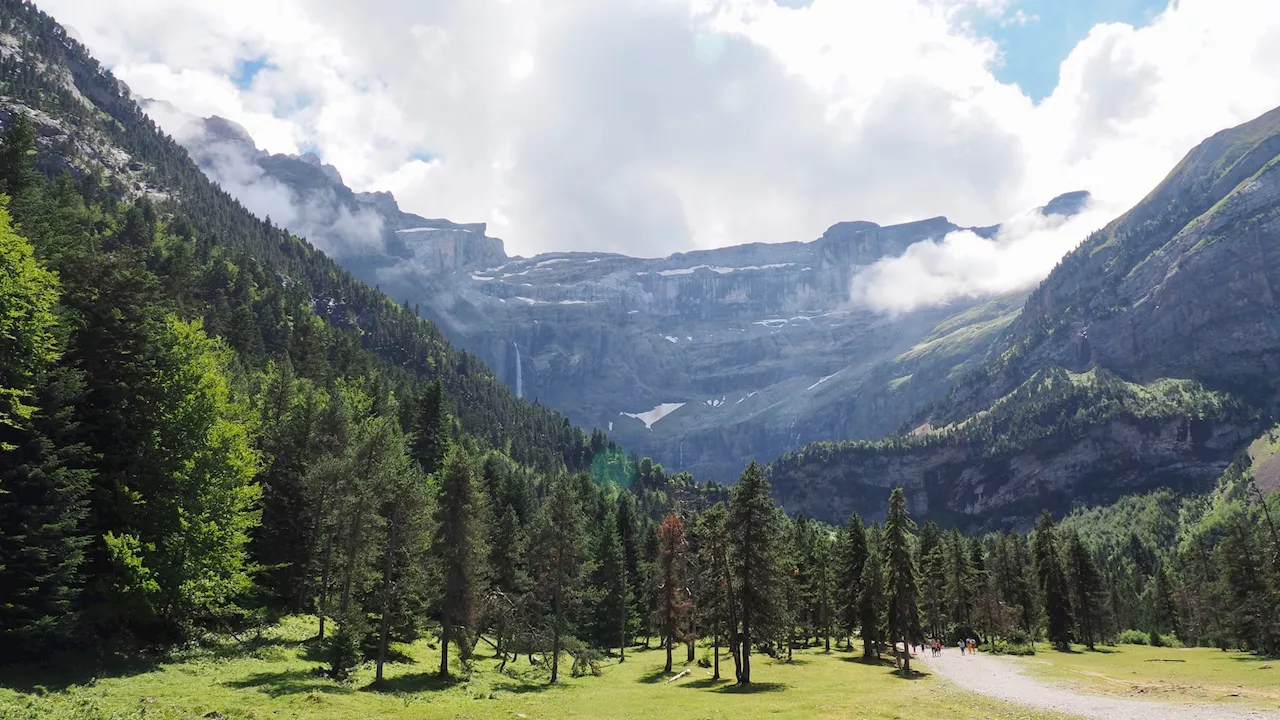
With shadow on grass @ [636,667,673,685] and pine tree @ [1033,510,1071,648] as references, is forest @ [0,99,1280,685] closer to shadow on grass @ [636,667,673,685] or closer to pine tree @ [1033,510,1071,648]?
pine tree @ [1033,510,1071,648]

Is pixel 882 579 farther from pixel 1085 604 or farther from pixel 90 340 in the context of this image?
pixel 90 340

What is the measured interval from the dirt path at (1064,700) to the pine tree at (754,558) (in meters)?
13.9

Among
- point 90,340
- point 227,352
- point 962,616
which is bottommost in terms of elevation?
point 962,616

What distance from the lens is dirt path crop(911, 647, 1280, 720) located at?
31352 mm

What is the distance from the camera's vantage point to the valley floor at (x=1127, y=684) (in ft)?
110

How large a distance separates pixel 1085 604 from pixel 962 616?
15798 mm

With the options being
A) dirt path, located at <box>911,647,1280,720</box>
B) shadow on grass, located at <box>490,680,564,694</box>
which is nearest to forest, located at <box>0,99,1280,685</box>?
shadow on grass, located at <box>490,680,564,694</box>

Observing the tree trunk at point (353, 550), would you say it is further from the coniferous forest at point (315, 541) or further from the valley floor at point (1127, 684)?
the valley floor at point (1127, 684)

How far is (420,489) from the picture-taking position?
42.8 m

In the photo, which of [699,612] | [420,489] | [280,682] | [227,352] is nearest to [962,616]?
[699,612]

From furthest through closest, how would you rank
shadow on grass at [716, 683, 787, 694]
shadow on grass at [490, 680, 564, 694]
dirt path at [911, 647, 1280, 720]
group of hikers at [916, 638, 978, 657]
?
group of hikers at [916, 638, 978, 657] < shadow on grass at [716, 683, 787, 694] < shadow on grass at [490, 680, 564, 694] < dirt path at [911, 647, 1280, 720]

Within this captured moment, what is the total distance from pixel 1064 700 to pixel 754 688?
18061 mm

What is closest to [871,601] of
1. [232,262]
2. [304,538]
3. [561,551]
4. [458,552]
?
[561,551]

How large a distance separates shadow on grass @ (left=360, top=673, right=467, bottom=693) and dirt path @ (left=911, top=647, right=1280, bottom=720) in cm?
3248
